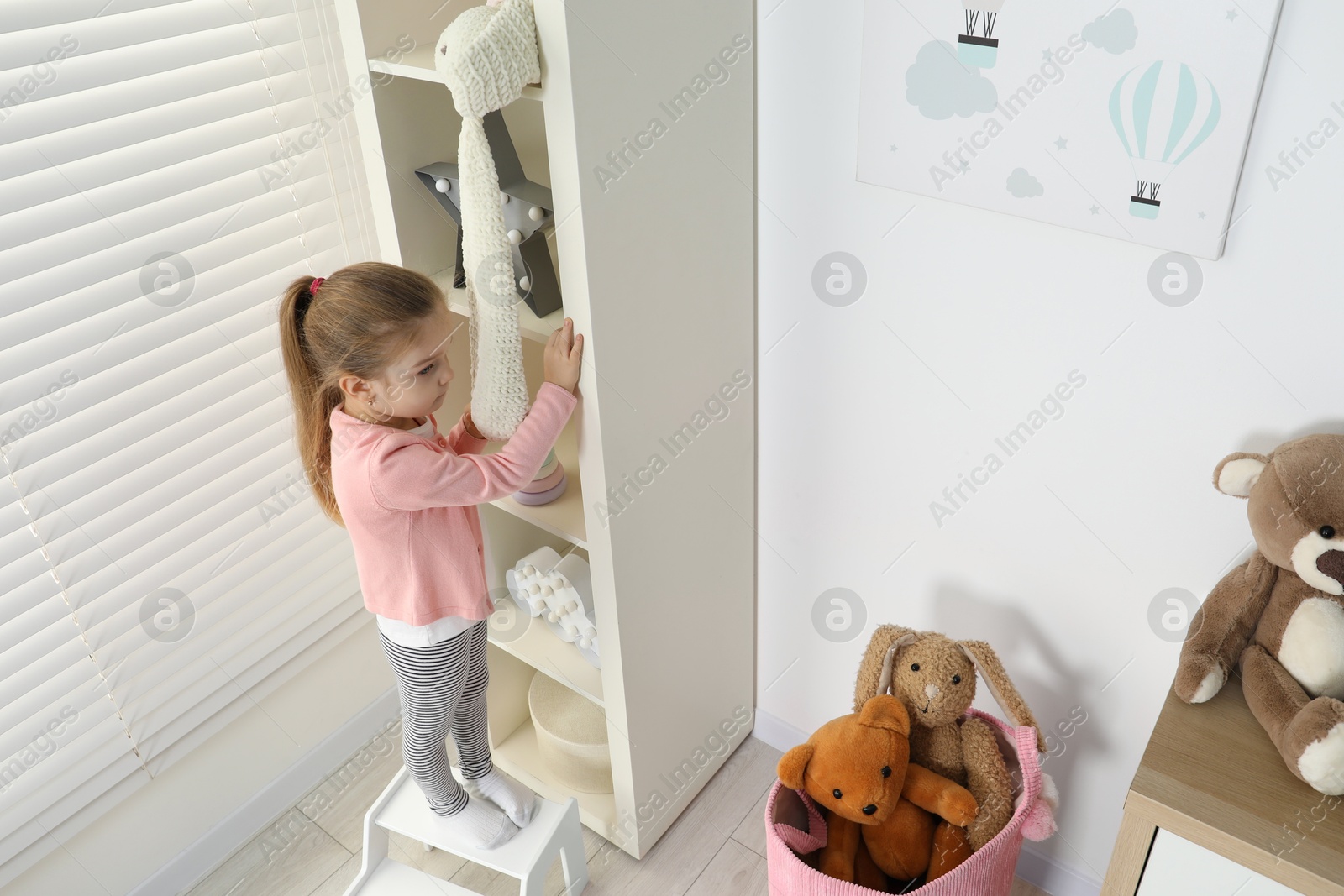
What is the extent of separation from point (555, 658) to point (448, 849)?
34 centimetres

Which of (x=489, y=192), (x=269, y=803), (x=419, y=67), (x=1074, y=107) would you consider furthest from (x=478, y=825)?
(x=1074, y=107)

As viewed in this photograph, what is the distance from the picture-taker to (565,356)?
1.25m

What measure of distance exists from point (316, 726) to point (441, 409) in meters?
0.74

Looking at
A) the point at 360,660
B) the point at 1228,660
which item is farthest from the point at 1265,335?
the point at 360,660

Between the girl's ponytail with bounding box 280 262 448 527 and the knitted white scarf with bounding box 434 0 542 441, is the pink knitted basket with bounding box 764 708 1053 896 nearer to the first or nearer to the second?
the knitted white scarf with bounding box 434 0 542 441

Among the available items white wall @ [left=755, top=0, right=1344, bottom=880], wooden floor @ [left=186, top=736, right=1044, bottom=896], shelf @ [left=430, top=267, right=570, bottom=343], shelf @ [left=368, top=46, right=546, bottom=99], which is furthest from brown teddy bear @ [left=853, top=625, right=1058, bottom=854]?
shelf @ [left=368, top=46, right=546, bottom=99]

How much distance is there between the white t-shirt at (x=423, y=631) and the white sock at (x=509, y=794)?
337 mm

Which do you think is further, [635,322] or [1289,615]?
[635,322]

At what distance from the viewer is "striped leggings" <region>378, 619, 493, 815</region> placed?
1.44 meters

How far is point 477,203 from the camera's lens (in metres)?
1.17

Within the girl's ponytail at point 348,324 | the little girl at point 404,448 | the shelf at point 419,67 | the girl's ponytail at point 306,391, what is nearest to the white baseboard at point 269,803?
the little girl at point 404,448

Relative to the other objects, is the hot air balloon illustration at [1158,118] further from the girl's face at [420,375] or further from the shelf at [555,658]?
the shelf at [555,658]

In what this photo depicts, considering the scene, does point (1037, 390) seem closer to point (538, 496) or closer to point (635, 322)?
point (635, 322)

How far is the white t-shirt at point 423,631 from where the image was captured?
4.56 ft
